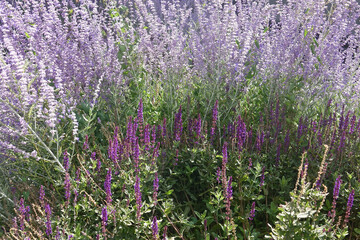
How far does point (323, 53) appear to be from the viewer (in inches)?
139

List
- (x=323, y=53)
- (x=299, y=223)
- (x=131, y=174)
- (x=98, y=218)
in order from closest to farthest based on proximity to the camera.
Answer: (x=299, y=223) < (x=98, y=218) < (x=131, y=174) < (x=323, y=53)

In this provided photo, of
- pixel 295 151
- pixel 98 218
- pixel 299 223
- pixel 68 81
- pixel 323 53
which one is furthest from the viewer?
pixel 323 53

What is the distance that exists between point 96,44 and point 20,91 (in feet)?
3.94

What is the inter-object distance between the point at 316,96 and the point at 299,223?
1.92 meters

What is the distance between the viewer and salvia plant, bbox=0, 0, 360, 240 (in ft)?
7.81

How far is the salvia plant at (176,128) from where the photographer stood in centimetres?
238

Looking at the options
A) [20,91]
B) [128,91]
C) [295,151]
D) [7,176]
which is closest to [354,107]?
[295,151]

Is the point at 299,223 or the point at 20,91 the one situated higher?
the point at 20,91

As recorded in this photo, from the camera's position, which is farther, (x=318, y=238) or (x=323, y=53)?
(x=323, y=53)

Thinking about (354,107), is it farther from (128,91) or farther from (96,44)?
(96,44)

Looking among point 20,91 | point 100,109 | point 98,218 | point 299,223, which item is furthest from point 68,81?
point 299,223

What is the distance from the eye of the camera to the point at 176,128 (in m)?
2.85

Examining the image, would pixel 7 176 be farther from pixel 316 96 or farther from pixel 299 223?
pixel 316 96

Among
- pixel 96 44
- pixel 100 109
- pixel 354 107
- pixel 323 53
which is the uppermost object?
pixel 96 44
